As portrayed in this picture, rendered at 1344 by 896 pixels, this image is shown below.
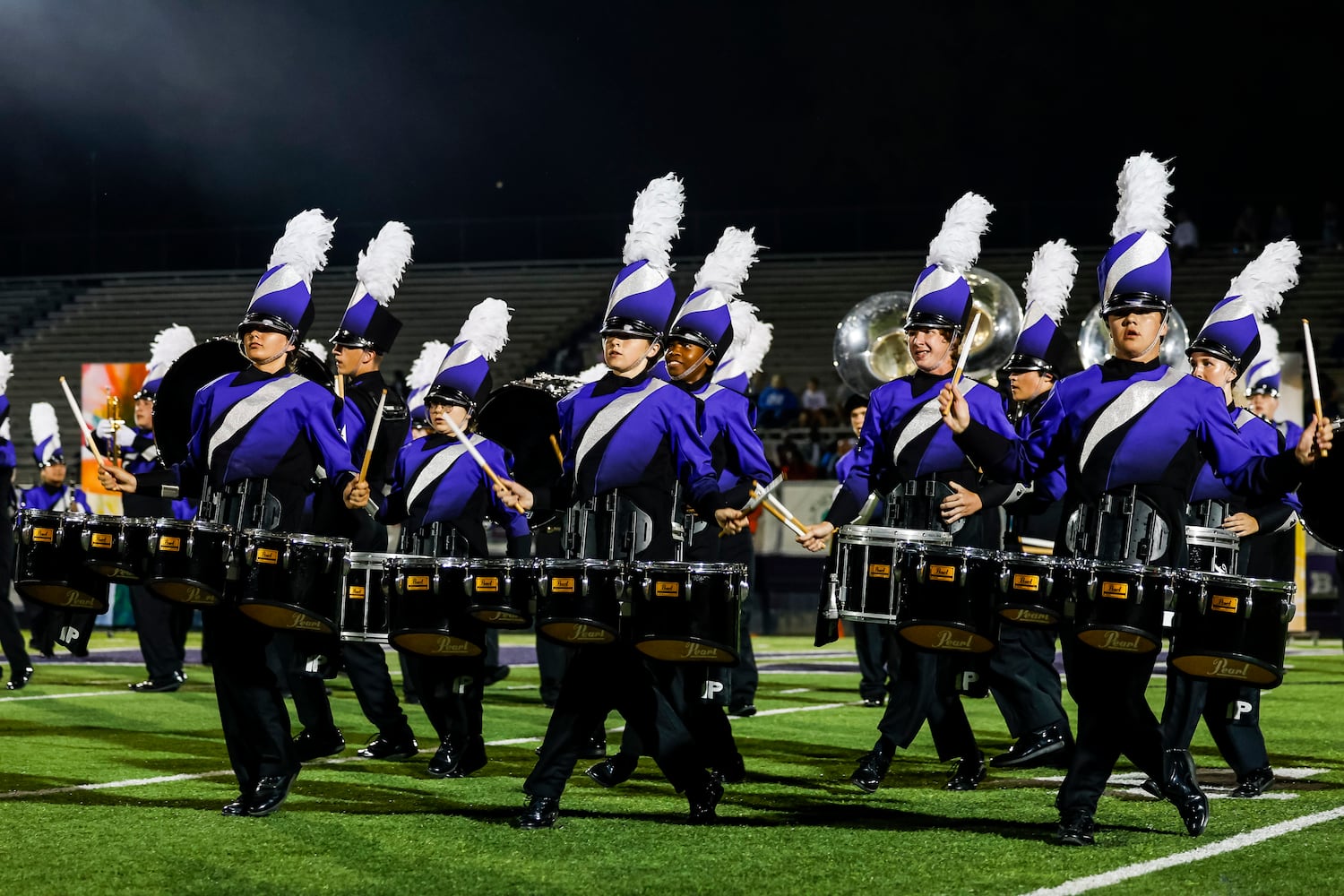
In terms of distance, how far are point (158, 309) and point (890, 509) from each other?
23659 millimetres

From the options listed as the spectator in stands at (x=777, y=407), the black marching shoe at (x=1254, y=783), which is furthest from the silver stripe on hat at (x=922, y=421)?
the spectator in stands at (x=777, y=407)

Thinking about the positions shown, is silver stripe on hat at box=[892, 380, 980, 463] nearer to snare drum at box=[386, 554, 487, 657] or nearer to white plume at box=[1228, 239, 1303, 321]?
white plume at box=[1228, 239, 1303, 321]

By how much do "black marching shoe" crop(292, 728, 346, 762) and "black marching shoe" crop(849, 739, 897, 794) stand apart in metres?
2.20

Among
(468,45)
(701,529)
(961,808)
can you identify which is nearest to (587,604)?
(961,808)

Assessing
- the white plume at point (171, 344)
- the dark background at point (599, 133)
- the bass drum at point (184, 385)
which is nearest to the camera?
the bass drum at point (184, 385)

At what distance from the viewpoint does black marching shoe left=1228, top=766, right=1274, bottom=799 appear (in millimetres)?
6809

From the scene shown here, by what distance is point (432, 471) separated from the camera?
7664mm

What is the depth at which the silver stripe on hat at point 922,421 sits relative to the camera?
22.1 ft

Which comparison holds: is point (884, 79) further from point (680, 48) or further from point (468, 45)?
point (468, 45)

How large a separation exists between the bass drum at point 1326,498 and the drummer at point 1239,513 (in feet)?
2.34

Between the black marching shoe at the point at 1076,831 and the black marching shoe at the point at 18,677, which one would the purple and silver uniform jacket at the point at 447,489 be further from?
the black marching shoe at the point at 18,677

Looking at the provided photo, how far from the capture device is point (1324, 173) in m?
25.6

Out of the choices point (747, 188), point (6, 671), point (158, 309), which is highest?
point (747, 188)

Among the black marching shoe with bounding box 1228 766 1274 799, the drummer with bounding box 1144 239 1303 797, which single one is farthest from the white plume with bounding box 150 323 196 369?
the black marching shoe with bounding box 1228 766 1274 799
